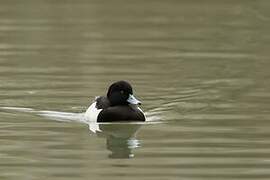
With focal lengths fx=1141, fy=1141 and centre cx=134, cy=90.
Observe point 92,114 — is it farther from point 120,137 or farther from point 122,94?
point 120,137

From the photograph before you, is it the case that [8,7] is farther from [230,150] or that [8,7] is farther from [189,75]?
[230,150]

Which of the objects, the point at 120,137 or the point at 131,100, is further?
the point at 131,100

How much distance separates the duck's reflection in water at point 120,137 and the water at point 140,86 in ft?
0.05

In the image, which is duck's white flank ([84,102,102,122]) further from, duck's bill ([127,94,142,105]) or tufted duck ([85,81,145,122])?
duck's bill ([127,94,142,105])

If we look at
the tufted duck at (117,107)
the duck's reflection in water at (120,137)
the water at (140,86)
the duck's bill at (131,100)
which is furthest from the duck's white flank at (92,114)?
the duck's bill at (131,100)

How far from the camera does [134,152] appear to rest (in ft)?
43.4

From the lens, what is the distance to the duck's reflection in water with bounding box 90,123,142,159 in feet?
43.8

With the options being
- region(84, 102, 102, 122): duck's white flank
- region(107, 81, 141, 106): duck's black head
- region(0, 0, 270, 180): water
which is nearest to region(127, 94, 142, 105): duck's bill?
region(107, 81, 141, 106): duck's black head

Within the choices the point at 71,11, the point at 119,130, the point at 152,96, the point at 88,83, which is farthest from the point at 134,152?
the point at 71,11

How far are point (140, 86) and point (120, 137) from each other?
340 centimetres

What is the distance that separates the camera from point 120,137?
1454 cm

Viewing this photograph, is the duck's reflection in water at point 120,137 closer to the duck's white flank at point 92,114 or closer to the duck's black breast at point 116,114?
the duck's black breast at point 116,114

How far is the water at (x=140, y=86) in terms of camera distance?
12461 mm

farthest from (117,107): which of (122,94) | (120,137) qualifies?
(120,137)
